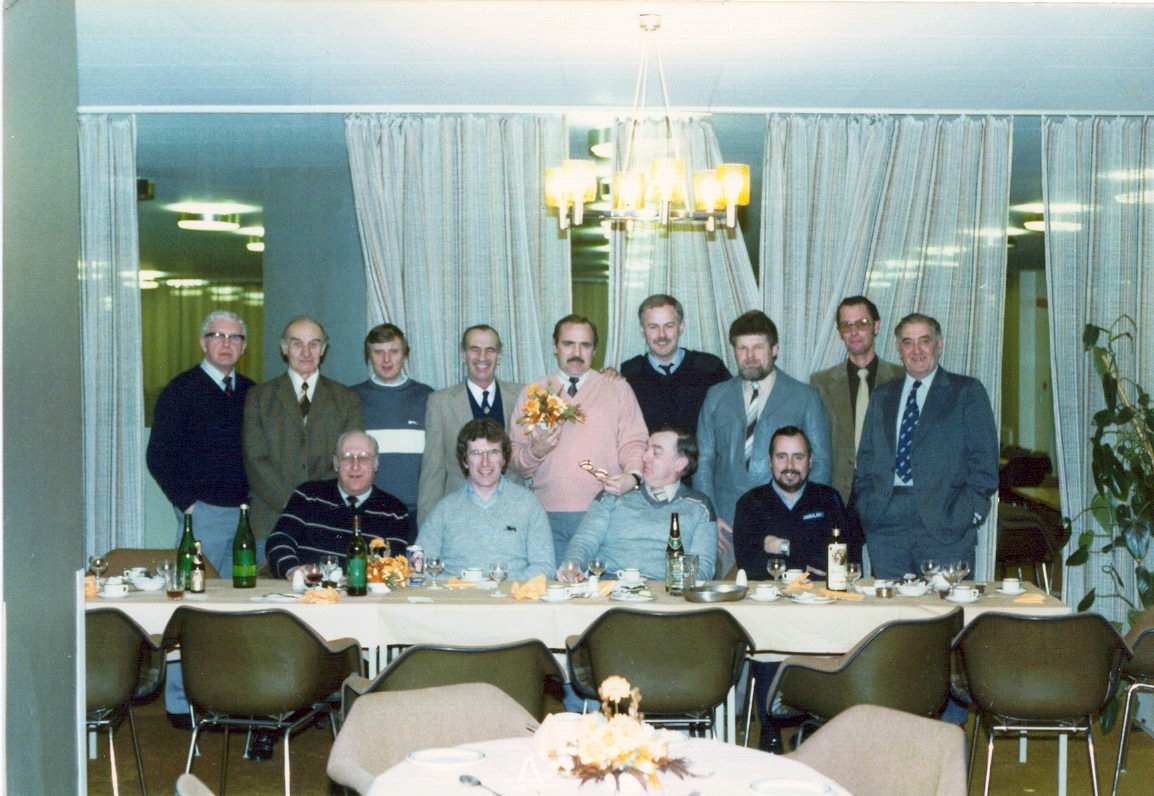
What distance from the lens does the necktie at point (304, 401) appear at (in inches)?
248

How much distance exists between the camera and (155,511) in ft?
26.0

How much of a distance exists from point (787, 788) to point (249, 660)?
221cm

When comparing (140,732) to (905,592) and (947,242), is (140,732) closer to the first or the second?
(905,592)

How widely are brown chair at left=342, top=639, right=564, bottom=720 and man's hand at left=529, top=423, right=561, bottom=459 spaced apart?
70.6 inches

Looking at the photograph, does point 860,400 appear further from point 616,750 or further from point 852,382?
point 616,750

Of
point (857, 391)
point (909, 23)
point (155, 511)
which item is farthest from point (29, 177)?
point (155, 511)

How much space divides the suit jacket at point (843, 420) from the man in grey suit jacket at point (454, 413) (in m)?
1.60

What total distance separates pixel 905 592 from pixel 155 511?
4737mm

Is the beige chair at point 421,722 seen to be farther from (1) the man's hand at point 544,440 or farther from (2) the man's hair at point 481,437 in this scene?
(1) the man's hand at point 544,440

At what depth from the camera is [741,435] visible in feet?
20.1

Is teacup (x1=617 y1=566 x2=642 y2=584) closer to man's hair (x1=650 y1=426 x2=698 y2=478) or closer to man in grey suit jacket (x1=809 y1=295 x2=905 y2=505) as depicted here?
man's hair (x1=650 y1=426 x2=698 y2=478)

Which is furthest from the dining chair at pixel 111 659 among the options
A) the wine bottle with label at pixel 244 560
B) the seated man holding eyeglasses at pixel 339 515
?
the seated man holding eyeglasses at pixel 339 515

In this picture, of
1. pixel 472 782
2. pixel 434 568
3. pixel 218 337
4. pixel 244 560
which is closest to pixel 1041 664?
pixel 434 568

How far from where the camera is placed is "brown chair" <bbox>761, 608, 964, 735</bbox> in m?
4.42
